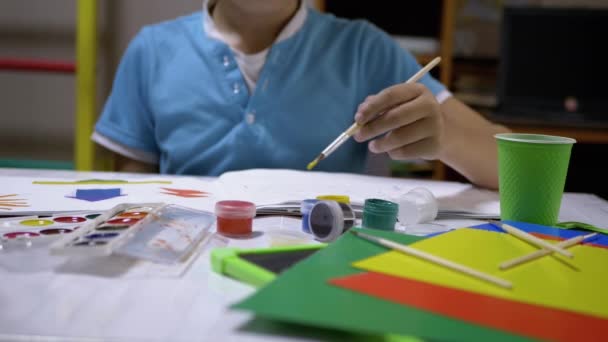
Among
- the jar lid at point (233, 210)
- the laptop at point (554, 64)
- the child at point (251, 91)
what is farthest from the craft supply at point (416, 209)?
the laptop at point (554, 64)

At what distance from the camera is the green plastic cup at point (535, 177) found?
60cm

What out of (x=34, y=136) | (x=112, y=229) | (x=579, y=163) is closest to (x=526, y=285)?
(x=112, y=229)

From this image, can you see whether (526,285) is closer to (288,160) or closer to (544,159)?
(544,159)

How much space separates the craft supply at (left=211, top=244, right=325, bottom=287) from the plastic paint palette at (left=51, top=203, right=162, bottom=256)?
8cm

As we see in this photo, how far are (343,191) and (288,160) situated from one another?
0.27 m

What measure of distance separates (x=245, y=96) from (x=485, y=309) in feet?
2.28

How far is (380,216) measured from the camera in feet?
1.82

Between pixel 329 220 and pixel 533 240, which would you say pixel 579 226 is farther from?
pixel 329 220

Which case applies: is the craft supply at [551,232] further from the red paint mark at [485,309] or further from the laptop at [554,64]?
the laptop at [554,64]

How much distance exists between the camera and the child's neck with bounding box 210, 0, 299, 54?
3.34ft

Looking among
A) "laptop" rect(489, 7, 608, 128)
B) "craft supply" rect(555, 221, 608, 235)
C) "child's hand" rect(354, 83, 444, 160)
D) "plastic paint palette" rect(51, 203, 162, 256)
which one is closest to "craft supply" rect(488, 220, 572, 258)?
"craft supply" rect(555, 221, 608, 235)

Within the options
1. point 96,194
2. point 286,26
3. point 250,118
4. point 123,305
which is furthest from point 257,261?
point 286,26

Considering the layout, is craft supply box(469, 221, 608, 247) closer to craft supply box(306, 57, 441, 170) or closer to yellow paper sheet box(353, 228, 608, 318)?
yellow paper sheet box(353, 228, 608, 318)

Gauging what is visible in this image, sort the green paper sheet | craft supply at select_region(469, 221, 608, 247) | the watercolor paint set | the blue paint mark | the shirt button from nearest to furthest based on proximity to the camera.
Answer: the green paper sheet < the watercolor paint set < craft supply at select_region(469, 221, 608, 247) < the blue paint mark < the shirt button
